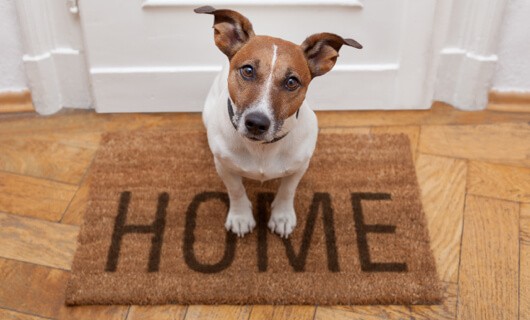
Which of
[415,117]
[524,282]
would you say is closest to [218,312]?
[524,282]

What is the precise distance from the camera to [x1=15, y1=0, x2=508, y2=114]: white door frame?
7.25ft

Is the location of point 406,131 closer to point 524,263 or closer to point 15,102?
point 524,263

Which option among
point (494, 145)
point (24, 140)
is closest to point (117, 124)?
point (24, 140)

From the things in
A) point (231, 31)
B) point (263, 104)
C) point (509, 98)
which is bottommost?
point (509, 98)

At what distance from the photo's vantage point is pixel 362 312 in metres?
1.75

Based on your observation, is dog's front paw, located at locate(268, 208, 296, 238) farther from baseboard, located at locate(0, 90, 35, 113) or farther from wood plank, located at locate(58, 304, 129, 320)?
baseboard, located at locate(0, 90, 35, 113)

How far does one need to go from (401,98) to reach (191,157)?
0.85m

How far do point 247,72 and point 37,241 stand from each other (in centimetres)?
90

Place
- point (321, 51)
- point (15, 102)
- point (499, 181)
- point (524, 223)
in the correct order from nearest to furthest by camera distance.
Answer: point (321, 51) → point (524, 223) → point (499, 181) → point (15, 102)

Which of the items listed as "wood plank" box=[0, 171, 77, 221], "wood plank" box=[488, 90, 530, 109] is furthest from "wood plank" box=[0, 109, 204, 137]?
"wood plank" box=[488, 90, 530, 109]

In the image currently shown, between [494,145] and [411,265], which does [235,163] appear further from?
[494,145]

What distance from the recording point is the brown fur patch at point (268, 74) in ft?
4.99

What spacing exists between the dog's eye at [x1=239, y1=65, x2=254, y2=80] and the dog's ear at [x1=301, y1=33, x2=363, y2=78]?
16cm

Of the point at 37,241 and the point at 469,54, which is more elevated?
the point at 469,54
